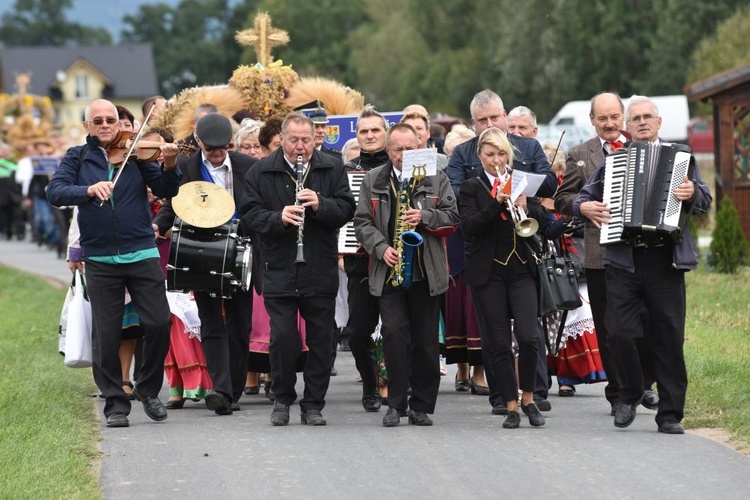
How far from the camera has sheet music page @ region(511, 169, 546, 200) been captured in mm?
9297

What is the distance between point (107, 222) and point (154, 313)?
2.16 feet

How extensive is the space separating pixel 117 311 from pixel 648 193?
136 inches

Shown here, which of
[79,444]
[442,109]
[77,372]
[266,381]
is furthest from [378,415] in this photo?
[442,109]

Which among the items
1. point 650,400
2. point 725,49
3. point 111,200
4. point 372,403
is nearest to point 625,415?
point 650,400

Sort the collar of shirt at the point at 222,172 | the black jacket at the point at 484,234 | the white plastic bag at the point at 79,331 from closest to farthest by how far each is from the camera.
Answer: the black jacket at the point at 484,234 < the collar of shirt at the point at 222,172 < the white plastic bag at the point at 79,331

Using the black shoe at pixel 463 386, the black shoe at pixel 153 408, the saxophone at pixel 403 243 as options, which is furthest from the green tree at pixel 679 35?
the black shoe at pixel 153 408

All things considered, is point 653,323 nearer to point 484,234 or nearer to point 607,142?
point 484,234

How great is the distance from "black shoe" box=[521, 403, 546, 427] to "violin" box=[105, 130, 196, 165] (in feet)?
9.18

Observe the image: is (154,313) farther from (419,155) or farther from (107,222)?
(419,155)

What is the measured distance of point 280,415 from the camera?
31.8ft

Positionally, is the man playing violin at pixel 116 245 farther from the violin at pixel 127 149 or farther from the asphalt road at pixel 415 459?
the asphalt road at pixel 415 459

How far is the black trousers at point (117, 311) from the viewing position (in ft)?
32.0

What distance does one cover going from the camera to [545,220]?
1024 centimetres

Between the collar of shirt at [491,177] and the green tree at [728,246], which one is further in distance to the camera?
the green tree at [728,246]
